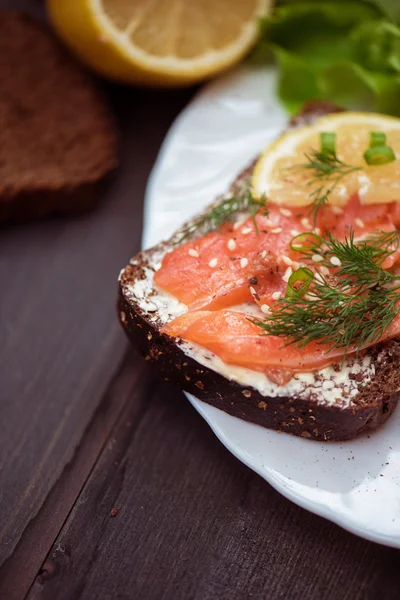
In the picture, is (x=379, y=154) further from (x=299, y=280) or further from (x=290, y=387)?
(x=290, y=387)

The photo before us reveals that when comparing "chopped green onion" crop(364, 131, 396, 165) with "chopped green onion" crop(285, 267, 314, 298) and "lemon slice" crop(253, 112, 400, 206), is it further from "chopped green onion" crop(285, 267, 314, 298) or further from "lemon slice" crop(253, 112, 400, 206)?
"chopped green onion" crop(285, 267, 314, 298)

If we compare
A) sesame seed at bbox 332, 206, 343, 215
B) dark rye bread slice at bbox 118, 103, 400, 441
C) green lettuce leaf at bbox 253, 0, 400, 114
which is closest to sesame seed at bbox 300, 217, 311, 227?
sesame seed at bbox 332, 206, 343, 215

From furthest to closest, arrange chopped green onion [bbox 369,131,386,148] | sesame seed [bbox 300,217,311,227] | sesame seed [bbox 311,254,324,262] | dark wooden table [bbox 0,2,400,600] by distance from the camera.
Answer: chopped green onion [bbox 369,131,386,148] → sesame seed [bbox 300,217,311,227] → sesame seed [bbox 311,254,324,262] → dark wooden table [bbox 0,2,400,600]

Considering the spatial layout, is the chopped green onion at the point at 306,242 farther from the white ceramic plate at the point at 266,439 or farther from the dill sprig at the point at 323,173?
the white ceramic plate at the point at 266,439

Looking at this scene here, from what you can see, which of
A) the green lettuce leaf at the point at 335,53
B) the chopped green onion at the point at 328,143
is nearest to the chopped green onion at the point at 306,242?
the chopped green onion at the point at 328,143

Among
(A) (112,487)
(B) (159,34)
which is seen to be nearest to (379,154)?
(B) (159,34)

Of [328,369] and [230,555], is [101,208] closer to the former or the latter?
[328,369]

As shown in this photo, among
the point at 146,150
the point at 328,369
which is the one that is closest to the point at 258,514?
the point at 328,369
